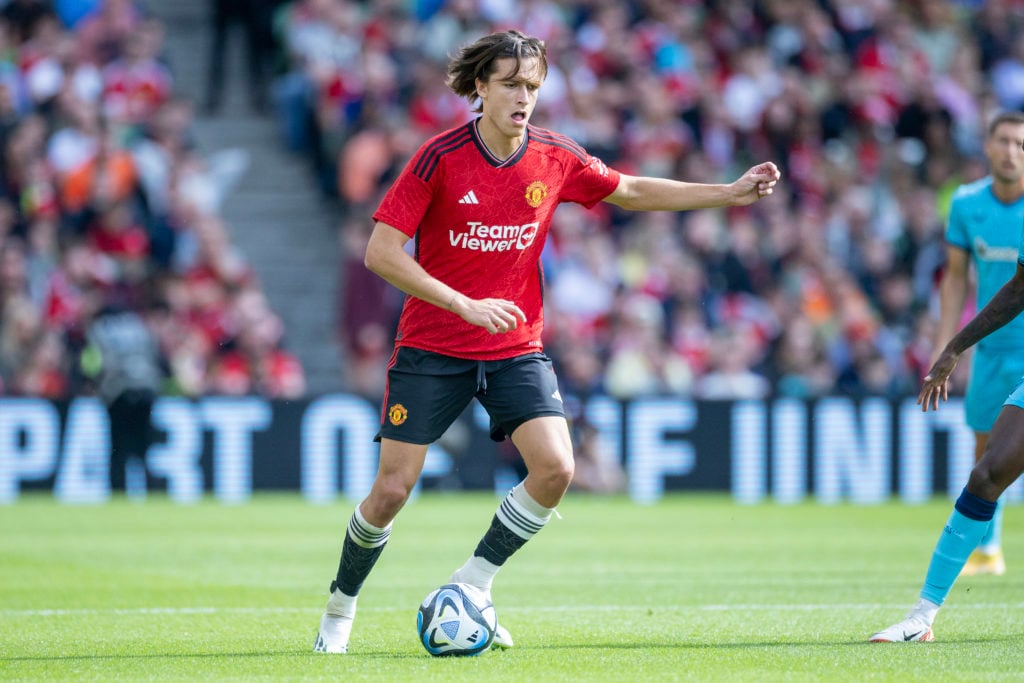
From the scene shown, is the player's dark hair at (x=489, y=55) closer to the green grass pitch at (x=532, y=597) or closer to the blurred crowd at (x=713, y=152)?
the green grass pitch at (x=532, y=597)

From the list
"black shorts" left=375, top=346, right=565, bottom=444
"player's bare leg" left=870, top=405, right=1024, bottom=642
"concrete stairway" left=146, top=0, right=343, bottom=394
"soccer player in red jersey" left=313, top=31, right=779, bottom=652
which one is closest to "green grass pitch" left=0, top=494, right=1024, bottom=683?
"player's bare leg" left=870, top=405, right=1024, bottom=642

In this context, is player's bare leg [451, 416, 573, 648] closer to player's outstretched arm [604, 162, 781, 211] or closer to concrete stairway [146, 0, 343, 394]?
player's outstretched arm [604, 162, 781, 211]

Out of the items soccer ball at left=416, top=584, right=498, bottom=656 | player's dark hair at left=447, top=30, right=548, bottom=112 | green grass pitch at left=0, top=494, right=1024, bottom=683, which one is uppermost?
player's dark hair at left=447, top=30, right=548, bottom=112

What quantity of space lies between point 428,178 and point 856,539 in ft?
24.3

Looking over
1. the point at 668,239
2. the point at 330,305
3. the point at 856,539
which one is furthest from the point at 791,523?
the point at 330,305

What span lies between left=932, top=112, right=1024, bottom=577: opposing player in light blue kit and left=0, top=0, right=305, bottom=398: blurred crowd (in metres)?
9.20

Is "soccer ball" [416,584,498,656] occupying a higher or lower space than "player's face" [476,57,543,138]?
lower

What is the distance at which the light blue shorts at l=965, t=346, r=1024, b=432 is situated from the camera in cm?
951

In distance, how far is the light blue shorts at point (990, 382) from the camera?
9508 millimetres

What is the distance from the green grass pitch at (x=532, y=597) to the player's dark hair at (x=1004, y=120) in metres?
2.67

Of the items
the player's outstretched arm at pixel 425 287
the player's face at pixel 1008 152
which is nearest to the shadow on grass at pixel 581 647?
the player's outstretched arm at pixel 425 287

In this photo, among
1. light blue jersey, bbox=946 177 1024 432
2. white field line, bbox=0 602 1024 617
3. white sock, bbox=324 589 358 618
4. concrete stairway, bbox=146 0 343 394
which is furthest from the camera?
concrete stairway, bbox=146 0 343 394

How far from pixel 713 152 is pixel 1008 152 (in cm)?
1147

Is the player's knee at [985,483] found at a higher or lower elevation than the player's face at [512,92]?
A: lower
